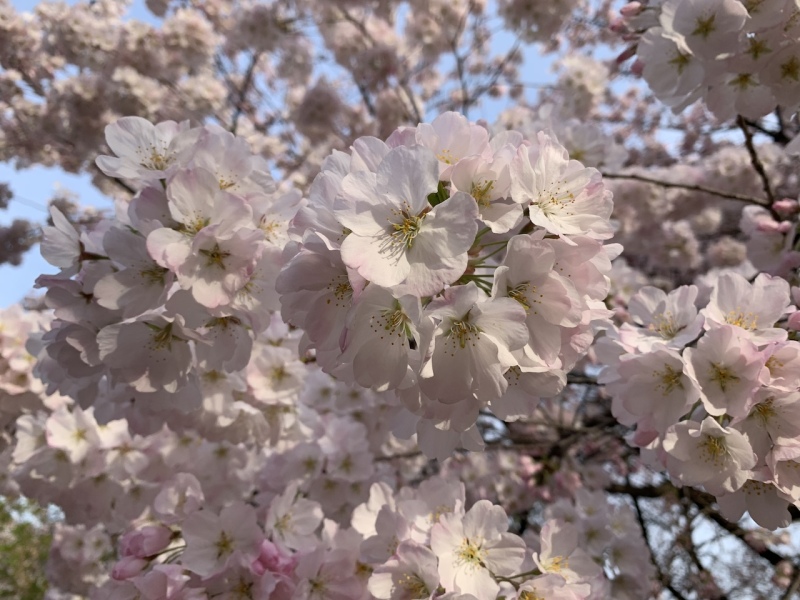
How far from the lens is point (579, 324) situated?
100 cm

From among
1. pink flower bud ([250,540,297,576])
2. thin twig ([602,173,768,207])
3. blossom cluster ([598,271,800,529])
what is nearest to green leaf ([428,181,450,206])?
blossom cluster ([598,271,800,529])

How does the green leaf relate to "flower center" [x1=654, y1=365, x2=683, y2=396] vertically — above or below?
above

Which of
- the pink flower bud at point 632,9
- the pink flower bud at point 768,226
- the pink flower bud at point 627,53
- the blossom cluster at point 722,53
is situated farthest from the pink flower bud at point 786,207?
the pink flower bud at point 632,9

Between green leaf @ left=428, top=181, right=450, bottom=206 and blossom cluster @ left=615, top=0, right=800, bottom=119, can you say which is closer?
green leaf @ left=428, top=181, right=450, bottom=206

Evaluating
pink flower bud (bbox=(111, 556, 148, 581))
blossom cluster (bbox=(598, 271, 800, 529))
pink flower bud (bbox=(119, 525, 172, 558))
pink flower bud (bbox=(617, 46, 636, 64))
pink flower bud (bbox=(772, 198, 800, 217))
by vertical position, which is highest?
pink flower bud (bbox=(617, 46, 636, 64))

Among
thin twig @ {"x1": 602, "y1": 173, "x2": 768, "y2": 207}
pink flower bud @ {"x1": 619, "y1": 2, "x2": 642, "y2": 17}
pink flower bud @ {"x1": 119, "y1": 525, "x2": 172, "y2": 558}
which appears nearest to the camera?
pink flower bud @ {"x1": 119, "y1": 525, "x2": 172, "y2": 558}

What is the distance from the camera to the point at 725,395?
1152 millimetres

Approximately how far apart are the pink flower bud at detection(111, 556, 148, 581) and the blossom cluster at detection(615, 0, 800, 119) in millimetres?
2091

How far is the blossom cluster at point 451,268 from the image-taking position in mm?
909

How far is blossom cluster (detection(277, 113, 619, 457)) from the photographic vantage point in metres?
0.91

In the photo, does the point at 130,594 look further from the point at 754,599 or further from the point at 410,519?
the point at 754,599

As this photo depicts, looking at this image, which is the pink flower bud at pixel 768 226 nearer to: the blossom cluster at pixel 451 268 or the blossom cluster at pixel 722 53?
the blossom cluster at pixel 722 53

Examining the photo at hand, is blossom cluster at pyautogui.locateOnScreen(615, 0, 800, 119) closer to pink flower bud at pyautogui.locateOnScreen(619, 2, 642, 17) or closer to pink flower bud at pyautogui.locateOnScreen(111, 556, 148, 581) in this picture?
pink flower bud at pyautogui.locateOnScreen(619, 2, 642, 17)

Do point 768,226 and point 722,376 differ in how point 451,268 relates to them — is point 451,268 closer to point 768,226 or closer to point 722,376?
point 722,376
